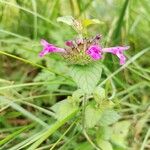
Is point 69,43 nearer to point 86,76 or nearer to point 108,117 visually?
point 86,76

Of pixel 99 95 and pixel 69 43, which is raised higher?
pixel 69 43

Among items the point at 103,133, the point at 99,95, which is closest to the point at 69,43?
the point at 99,95

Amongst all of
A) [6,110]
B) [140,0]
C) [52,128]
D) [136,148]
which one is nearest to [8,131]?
[6,110]

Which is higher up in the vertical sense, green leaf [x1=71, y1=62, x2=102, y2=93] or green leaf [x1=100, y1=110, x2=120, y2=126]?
green leaf [x1=71, y1=62, x2=102, y2=93]

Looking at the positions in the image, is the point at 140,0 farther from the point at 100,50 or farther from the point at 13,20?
the point at 100,50

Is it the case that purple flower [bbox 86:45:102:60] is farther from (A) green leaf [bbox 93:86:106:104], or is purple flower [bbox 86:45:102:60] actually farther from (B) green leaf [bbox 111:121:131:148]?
(B) green leaf [bbox 111:121:131:148]

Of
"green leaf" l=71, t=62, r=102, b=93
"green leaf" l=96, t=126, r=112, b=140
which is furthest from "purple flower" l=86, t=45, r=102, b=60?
"green leaf" l=96, t=126, r=112, b=140

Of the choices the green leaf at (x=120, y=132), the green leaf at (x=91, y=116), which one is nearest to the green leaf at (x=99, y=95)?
the green leaf at (x=91, y=116)

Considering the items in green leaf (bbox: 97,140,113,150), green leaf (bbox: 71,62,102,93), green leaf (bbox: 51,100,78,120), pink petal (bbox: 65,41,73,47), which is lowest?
green leaf (bbox: 97,140,113,150)
